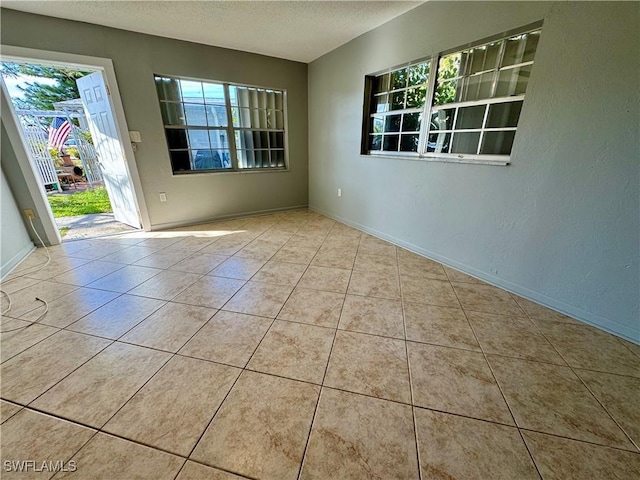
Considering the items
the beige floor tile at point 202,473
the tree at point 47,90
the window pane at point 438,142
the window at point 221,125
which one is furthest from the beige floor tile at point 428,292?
the tree at point 47,90

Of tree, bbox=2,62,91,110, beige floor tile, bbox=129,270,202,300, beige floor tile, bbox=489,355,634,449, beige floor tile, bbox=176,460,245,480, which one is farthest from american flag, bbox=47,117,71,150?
beige floor tile, bbox=489,355,634,449

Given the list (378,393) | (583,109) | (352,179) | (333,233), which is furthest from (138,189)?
(583,109)

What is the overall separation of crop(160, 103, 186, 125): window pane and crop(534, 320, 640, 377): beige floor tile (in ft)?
14.7

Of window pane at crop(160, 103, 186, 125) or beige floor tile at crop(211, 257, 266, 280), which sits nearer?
beige floor tile at crop(211, 257, 266, 280)

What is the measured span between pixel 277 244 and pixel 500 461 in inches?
103

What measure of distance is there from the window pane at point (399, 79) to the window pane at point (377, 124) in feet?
1.18

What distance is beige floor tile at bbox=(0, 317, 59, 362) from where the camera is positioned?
4.88 feet

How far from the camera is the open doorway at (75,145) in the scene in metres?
3.17

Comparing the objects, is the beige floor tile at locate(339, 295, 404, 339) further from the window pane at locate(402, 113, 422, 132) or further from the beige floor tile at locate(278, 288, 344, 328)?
the window pane at locate(402, 113, 422, 132)

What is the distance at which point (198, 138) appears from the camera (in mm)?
3707

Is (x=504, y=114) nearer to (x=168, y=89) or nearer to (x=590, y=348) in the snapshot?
(x=590, y=348)

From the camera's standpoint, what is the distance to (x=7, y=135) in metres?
2.51

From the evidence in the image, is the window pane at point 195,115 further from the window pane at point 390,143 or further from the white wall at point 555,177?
the window pane at point 390,143

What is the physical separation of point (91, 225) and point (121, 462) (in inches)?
158
